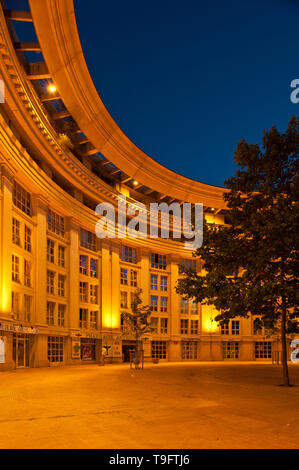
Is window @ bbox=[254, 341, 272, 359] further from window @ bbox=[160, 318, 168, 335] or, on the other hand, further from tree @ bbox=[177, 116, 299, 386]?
tree @ bbox=[177, 116, 299, 386]

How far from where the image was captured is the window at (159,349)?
48.4m

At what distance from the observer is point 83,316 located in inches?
1560

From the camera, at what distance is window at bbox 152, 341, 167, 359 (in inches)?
1905

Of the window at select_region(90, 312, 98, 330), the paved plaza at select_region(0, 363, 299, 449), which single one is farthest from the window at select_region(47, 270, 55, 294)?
the paved plaza at select_region(0, 363, 299, 449)

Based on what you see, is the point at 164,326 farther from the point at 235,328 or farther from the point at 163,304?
the point at 235,328

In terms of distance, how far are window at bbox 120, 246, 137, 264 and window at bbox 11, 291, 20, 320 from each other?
1814 centimetres

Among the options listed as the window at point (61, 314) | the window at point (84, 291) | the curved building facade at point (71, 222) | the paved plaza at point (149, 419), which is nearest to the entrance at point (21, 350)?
the curved building facade at point (71, 222)

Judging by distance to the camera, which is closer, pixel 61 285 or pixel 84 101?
pixel 84 101

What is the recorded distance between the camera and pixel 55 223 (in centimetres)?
3644

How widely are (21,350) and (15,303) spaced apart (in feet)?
10.7

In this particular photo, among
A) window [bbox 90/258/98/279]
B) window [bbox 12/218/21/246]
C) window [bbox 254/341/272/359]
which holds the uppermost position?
window [bbox 12/218/21/246]

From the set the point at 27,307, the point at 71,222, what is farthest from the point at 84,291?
the point at 27,307

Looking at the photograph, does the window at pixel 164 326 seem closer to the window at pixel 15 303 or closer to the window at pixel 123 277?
the window at pixel 123 277

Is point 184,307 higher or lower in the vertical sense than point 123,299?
lower
